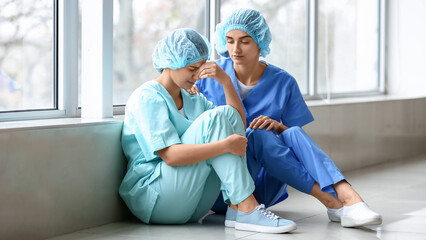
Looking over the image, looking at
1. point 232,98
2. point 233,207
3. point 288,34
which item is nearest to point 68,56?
point 232,98

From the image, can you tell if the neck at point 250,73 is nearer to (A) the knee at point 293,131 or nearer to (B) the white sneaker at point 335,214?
(A) the knee at point 293,131

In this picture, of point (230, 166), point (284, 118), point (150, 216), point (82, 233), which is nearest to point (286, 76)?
point (284, 118)

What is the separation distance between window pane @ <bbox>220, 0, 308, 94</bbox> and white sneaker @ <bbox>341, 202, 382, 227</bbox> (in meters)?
1.99

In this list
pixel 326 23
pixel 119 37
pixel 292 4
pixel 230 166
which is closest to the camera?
pixel 230 166

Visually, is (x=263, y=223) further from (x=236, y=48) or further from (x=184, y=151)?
(x=236, y=48)

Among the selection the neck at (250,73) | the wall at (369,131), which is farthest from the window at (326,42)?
the neck at (250,73)

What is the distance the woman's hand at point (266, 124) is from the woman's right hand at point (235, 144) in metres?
0.26

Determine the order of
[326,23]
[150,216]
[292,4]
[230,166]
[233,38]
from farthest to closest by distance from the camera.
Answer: [326,23]
[292,4]
[233,38]
[150,216]
[230,166]

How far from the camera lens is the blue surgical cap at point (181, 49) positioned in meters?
2.55

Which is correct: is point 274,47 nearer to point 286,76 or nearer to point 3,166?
point 286,76

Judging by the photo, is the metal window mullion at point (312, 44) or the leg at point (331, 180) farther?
the metal window mullion at point (312, 44)

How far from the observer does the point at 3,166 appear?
225 cm

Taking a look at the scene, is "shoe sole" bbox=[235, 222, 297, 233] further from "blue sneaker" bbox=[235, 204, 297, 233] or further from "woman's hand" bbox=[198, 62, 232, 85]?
"woman's hand" bbox=[198, 62, 232, 85]

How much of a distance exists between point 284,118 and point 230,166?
59 centimetres
